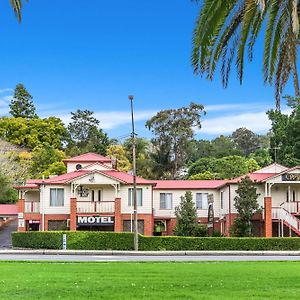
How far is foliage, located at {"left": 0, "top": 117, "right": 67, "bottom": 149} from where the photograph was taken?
10888 centimetres

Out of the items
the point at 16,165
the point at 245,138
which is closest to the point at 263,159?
the point at 16,165

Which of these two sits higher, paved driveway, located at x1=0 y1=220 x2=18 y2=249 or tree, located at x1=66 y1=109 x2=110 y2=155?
tree, located at x1=66 y1=109 x2=110 y2=155

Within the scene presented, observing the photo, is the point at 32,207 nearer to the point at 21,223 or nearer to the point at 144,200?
the point at 21,223

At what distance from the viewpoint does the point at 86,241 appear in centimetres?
4956

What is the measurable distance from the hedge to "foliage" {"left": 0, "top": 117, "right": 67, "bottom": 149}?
57949 millimetres

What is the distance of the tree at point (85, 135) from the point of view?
109 metres

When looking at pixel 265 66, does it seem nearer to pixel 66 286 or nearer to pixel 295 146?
pixel 66 286

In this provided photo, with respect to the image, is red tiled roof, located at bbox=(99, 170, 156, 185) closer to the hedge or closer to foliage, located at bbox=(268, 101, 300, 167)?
the hedge

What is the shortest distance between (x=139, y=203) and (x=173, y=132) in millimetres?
38422

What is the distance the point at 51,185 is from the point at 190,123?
42.0m

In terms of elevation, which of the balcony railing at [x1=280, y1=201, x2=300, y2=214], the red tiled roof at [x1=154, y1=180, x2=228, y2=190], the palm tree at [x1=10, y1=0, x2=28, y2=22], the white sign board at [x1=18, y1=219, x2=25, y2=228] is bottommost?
the white sign board at [x1=18, y1=219, x2=25, y2=228]

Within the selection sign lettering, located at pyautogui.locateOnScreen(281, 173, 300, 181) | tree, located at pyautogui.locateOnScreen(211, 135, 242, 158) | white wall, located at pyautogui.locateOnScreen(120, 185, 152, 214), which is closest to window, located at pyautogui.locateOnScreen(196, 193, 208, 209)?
white wall, located at pyautogui.locateOnScreen(120, 185, 152, 214)

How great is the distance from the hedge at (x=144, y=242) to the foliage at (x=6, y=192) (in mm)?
31554

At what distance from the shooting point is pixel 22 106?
438 ft
